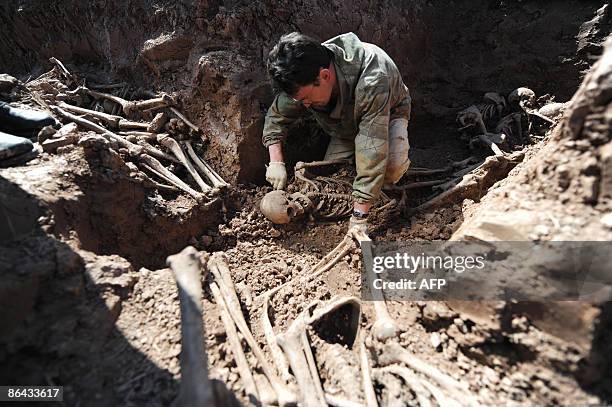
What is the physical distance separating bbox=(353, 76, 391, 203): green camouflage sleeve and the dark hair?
0.36m

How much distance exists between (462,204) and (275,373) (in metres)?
1.98

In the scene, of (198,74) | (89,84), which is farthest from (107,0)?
(198,74)

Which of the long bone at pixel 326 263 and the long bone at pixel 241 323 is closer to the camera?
the long bone at pixel 241 323

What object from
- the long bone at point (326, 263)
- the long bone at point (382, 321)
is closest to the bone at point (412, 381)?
the long bone at point (382, 321)

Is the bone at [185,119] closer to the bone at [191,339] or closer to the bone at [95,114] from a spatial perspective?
the bone at [95,114]

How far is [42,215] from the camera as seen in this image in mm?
1871

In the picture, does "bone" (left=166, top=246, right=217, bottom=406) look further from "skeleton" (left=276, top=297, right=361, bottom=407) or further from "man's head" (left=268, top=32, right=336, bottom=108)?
"man's head" (left=268, top=32, right=336, bottom=108)

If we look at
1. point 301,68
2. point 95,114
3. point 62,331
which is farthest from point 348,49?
point 62,331

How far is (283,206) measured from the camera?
275cm

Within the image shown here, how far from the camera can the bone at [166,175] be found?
2816mm

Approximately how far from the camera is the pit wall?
3.21 meters

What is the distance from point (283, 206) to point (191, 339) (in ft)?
4.97

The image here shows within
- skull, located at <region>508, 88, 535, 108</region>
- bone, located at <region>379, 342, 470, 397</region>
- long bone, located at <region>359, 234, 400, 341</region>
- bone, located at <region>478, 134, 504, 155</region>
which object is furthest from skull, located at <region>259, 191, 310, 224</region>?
skull, located at <region>508, 88, 535, 108</region>

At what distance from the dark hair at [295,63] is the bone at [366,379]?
1.59 metres
